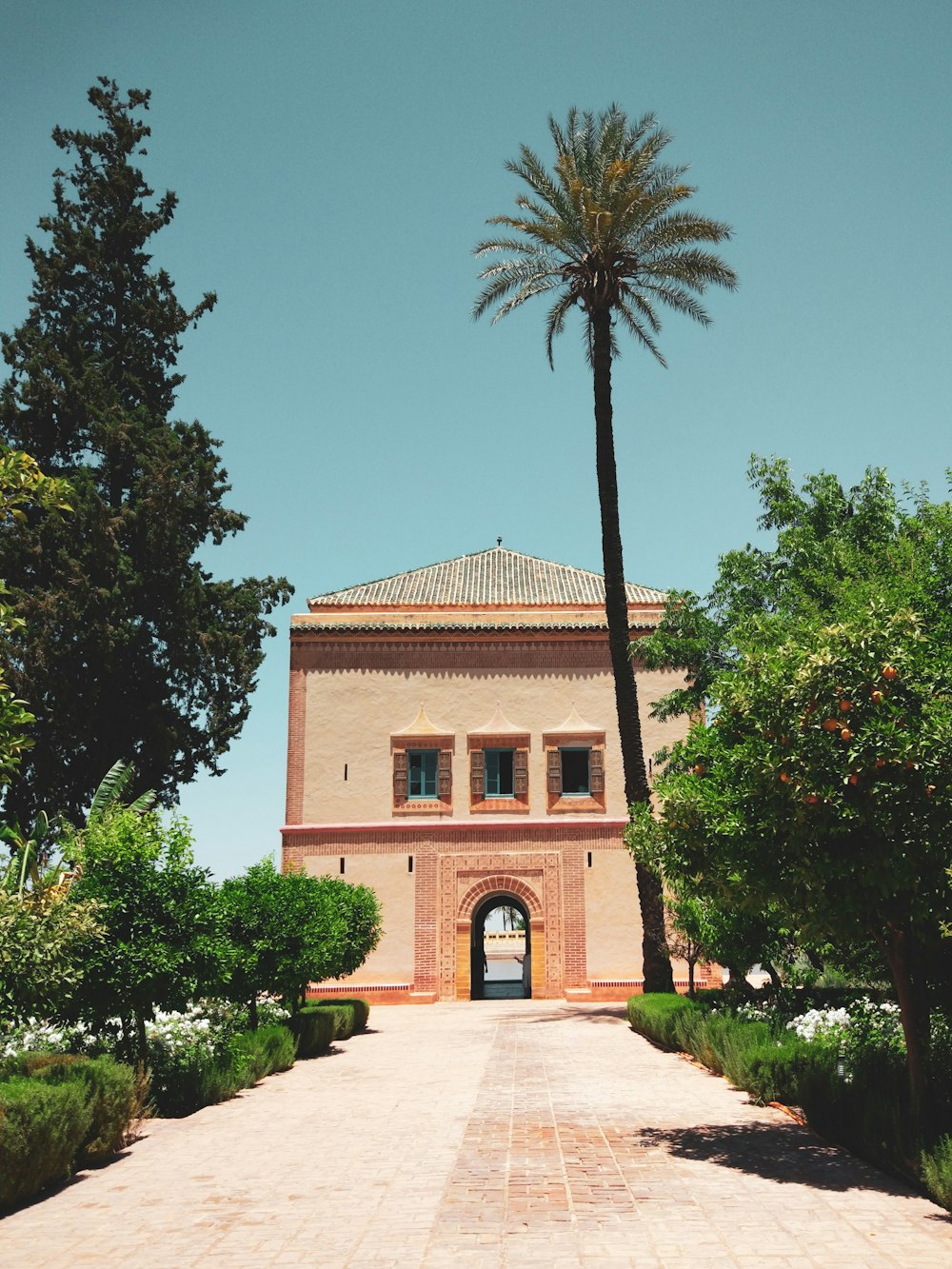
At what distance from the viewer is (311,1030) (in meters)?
18.5

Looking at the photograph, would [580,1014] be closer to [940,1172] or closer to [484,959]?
[484,959]

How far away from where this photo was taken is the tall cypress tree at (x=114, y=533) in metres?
25.2

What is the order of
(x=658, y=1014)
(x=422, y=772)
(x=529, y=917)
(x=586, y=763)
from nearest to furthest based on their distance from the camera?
(x=658, y=1014) → (x=529, y=917) → (x=422, y=772) → (x=586, y=763)

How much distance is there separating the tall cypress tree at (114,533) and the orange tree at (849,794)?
1968 cm

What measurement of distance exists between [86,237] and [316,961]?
71.3 feet

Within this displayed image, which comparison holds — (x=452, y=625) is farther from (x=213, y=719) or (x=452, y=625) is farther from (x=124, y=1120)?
(x=124, y=1120)

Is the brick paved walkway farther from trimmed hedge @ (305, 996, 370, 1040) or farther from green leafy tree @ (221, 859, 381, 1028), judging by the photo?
trimmed hedge @ (305, 996, 370, 1040)

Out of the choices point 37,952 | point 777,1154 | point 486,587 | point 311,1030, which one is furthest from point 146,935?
point 486,587

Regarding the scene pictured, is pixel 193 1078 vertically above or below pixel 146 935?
below

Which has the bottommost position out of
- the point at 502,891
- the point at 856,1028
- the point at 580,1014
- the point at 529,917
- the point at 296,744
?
the point at 580,1014

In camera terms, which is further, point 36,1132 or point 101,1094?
point 101,1094

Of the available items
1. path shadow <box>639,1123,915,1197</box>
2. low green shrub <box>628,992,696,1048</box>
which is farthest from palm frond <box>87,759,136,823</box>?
path shadow <box>639,1123,915,1197</box>

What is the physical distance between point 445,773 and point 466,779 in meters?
0.62

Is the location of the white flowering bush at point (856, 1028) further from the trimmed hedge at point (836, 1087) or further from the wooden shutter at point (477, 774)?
the wooden shutter at point (477, 774)
